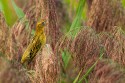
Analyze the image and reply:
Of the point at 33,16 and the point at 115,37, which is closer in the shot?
the point at 115,37

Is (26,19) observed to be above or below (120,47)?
above

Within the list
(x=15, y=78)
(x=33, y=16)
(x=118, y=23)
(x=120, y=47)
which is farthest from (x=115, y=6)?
(x=15, y=78)

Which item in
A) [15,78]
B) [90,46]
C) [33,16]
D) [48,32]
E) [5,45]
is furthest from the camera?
[33,16]

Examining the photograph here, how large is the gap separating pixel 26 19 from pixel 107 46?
2.05 feet

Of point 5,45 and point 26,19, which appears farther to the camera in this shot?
point 26,19

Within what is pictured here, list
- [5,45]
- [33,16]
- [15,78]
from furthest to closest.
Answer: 1. [33,16]
2. [5,45]
3. [15,78]

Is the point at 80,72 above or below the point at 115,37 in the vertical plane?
below

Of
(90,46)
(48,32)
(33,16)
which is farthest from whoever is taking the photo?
(33,16)

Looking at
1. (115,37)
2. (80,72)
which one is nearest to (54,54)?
(80,72)

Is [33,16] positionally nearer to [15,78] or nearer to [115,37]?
[115,37]

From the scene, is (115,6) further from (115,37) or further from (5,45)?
(5,45)

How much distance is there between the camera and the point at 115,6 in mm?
2934

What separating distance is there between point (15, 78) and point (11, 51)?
0.83 meters

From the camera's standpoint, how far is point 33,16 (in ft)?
9.07
